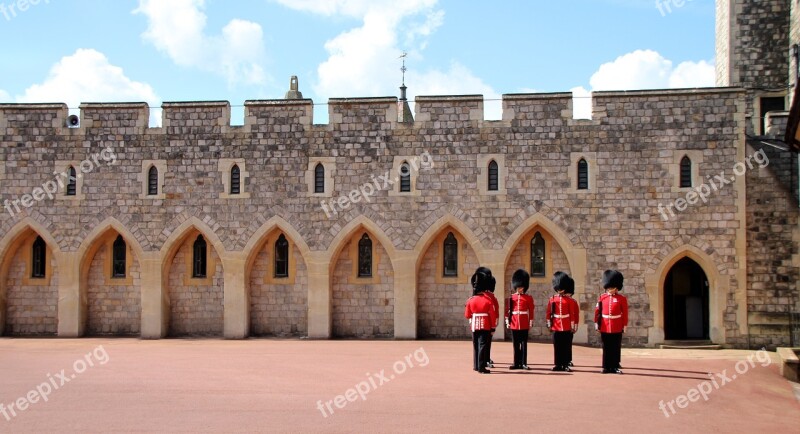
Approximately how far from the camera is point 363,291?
18062mm

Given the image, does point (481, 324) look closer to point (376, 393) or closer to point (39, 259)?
point (376, 393)

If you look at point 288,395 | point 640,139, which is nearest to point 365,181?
point 640,139

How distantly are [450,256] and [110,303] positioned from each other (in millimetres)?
8128

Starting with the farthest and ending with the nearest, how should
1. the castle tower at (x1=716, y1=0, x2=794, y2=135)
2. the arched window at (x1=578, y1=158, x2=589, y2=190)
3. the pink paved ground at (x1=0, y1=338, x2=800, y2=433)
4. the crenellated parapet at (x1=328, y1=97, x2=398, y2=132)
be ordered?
the castle tower at (x1=716, y1=0, x2=794, y2=135) → the crenellated parapet at (x1=328, y1=97, x2=398, y2=132) → the arched window at (x1=578, y1=158, x2=589, y2=190) → the pink paved ground at (x1=0, y1=338, x2=800, y2=433)

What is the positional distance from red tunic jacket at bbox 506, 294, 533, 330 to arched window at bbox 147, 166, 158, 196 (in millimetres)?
9332

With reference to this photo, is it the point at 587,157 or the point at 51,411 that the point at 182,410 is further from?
the point at 587,157

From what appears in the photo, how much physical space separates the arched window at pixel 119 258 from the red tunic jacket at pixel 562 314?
10.7 m

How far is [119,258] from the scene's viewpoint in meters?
18.6

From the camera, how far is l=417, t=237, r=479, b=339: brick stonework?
58.3 feet

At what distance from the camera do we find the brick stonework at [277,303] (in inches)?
715

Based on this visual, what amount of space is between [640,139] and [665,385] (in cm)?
737

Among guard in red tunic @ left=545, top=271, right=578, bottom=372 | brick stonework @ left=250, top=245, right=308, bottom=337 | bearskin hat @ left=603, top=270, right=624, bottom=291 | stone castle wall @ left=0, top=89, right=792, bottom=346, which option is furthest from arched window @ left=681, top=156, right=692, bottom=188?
brick stonework @ left=250, top=245, right=308, bottom=337

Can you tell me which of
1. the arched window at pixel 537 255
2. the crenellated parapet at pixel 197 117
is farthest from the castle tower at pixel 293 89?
the arched window at pixel 537 255

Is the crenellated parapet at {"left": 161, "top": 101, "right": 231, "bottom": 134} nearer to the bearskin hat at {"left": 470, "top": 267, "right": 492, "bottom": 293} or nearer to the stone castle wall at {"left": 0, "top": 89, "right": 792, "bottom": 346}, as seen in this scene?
the stone castle wall at {"left": 0, "top": 89, "right": 792, "bottom": 346}
